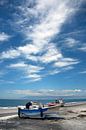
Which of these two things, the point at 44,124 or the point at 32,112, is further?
the point at 32,112

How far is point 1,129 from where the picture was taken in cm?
3538

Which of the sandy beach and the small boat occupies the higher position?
the small boat

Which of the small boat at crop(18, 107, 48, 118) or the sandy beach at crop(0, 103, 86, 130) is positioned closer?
the sandy beach at crop(0, 103, 86, 130)

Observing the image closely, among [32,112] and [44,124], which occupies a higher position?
[32,112]

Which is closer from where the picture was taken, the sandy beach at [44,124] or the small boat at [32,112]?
the sandy beach at [44,124]

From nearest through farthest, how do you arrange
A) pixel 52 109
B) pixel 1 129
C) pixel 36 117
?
1. pixel 1 129
2. pixel 36 117
3. pixel 52 109

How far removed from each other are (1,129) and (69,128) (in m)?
10.2

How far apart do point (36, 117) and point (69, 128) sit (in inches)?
698

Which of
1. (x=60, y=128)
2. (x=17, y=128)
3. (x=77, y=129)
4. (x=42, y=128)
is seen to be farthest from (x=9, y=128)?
(x=77, y=129)

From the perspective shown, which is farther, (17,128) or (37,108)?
(37,108)

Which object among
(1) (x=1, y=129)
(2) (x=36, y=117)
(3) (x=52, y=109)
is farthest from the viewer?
(3) (x=52, y=109)

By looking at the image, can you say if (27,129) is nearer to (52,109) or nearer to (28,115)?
(28,115)

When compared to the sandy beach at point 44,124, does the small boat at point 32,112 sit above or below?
above

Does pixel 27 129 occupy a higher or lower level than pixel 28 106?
lower
